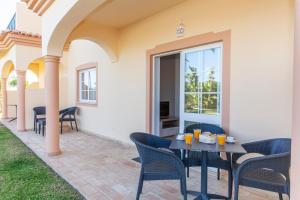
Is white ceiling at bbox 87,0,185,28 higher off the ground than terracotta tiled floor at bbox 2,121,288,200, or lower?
higher

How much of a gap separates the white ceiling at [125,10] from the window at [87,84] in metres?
2.11

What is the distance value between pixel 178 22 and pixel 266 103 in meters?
2.19

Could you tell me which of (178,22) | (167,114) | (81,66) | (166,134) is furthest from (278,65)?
(81,66)

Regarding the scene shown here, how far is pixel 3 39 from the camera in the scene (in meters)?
7.32

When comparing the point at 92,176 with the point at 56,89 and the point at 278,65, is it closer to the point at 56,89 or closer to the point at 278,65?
the point at 56,89

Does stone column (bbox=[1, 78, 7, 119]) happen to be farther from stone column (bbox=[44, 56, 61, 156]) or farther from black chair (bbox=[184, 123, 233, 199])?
black chair (bbox=[184, 123, 233, 199])

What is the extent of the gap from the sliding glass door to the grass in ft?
7.62

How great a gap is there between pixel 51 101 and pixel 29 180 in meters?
1.70

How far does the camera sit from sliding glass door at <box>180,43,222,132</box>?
3590 millimetres

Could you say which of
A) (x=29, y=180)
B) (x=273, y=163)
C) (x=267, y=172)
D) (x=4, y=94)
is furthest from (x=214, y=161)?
(x=4, y=94)

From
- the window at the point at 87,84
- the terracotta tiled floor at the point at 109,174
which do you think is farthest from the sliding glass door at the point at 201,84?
the window at the point at 87,84

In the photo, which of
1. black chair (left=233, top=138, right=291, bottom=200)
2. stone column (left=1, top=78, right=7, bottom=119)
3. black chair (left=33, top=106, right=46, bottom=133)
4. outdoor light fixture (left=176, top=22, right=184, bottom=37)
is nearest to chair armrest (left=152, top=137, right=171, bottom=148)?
black chair (left=233, top=138, right=291, bottom=200)

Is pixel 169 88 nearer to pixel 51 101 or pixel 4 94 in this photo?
pixel 51 101

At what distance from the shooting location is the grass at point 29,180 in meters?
2.79
